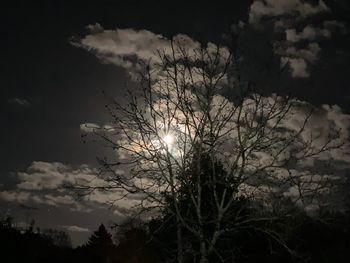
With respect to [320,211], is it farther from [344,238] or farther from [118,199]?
[344,238]

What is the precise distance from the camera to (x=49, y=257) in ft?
191

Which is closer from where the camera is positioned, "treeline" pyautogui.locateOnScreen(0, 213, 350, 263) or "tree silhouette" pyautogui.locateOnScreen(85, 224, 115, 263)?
"treeline" pyautogui.locateOnScreen(0, 213, 350, 263)

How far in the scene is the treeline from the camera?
1777 cm

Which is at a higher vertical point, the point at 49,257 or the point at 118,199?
the point at 49,257

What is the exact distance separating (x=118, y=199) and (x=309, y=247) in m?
29.9

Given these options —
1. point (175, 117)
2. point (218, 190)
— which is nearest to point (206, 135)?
point (175, 117)

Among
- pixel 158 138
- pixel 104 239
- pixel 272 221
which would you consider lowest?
pixel 272 221

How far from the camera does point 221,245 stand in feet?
82.9

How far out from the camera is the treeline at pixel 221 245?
17.8 metres

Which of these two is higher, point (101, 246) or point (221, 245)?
point (101, 246)

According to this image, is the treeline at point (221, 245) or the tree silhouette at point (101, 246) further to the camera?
the tree silhouette at point (101, 246)

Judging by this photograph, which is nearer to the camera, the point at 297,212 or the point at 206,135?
the point at 297,212

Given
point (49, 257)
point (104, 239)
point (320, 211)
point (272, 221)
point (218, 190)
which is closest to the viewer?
point (320, 211)

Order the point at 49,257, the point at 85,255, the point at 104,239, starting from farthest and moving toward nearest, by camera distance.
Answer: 1. the point at 104,239
2. the point at 85,255
3. the point at 49,257
